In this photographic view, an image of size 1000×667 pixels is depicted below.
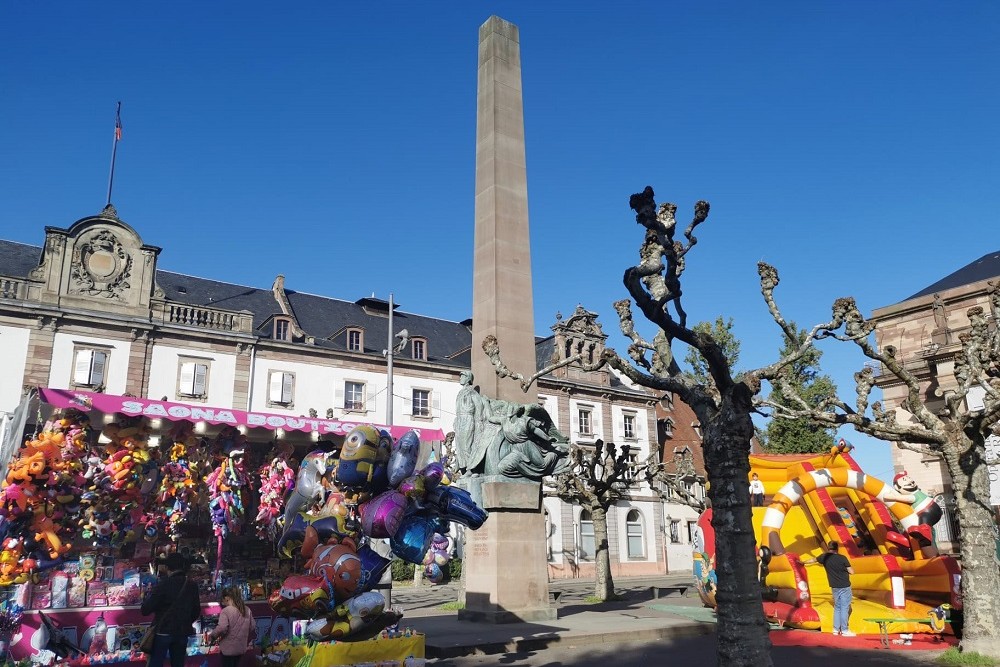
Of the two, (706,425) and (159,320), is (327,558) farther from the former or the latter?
(159,320)

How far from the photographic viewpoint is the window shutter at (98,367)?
28875mm

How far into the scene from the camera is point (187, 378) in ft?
102

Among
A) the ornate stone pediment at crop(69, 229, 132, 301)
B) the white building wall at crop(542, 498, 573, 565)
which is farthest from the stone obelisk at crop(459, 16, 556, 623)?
the white building wall at crop(542, 498, 573, 565)

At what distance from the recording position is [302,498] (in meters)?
10.1

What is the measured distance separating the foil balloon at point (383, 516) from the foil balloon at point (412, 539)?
0.12m

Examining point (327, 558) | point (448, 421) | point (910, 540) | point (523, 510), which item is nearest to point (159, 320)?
point (448, 421)

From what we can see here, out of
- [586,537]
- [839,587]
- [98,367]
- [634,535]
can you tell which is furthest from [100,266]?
[634,535]

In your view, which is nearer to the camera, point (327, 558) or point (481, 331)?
point (327, 558)

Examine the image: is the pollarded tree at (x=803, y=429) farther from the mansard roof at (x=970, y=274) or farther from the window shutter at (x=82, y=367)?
the window shutter at (x=82, y=367)

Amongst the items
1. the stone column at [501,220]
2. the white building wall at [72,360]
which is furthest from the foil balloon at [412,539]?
the white building wall at [72,360]

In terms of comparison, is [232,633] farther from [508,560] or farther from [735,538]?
[735,538]

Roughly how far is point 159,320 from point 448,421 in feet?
46.5

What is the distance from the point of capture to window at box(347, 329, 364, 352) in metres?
36.7

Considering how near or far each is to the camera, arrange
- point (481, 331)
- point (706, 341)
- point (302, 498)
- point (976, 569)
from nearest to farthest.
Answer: point (706, 341) < point (302, 498) < point (976, 569) < point (481, 331)
